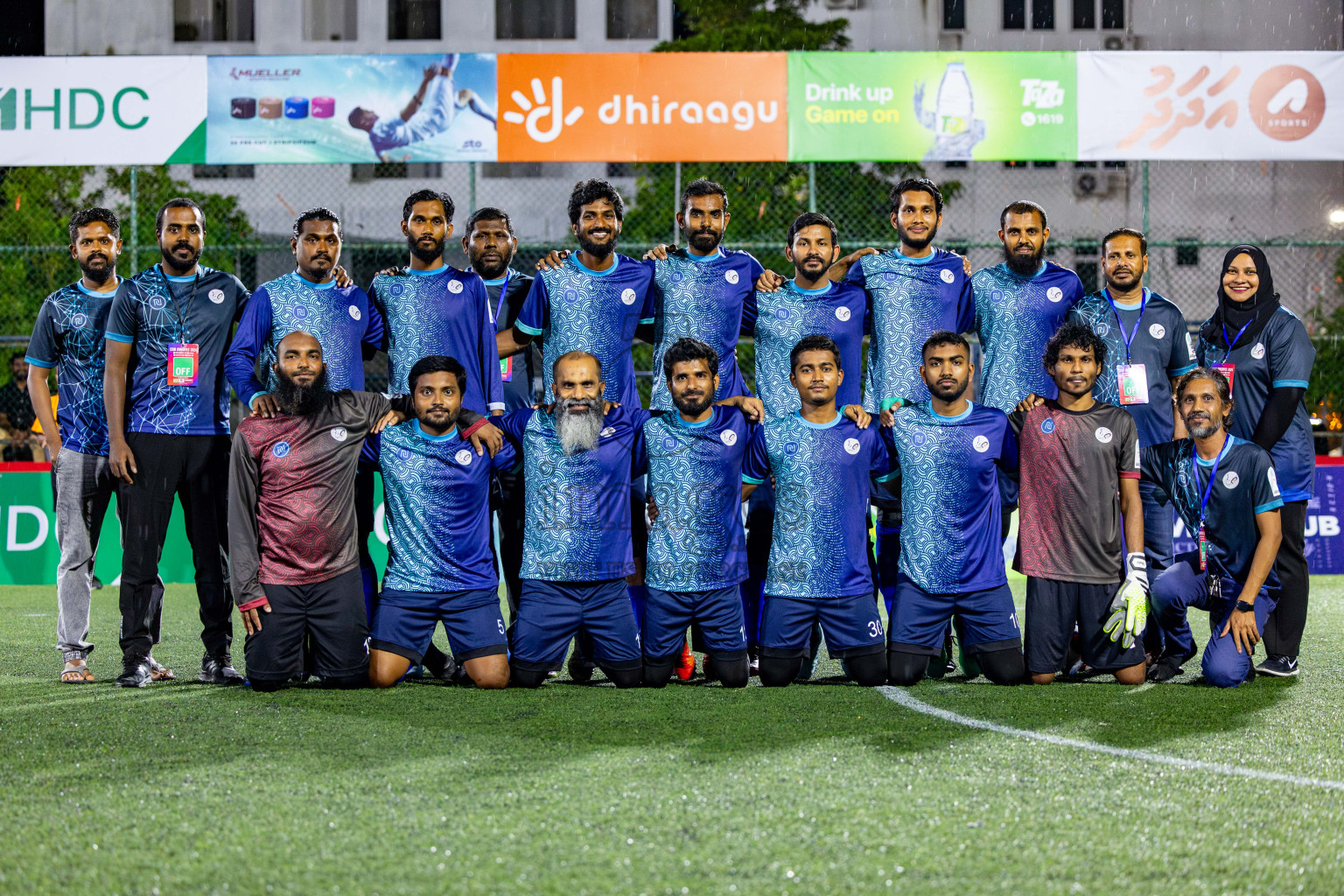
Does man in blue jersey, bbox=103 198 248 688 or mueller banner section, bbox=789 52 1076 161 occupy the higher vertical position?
mueller banner section, bbox=789 52 1076 161

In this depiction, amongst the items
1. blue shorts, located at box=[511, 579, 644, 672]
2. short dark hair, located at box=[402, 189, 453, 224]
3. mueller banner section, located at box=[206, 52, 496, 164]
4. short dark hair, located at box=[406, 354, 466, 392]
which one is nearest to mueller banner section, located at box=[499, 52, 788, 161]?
mueller banner section, located at box=[206, 52, 496, 164]

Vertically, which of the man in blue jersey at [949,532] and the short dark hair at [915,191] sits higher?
the short dark hair at [915,191]

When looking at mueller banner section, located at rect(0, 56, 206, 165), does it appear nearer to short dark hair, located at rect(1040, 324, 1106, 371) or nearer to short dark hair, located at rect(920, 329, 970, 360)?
short dark hair, located at rect(920, 329, 970, 360)

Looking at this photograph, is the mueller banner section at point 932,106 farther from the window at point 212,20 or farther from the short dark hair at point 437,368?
the window at point 212,20

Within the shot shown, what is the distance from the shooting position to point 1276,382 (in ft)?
19.0

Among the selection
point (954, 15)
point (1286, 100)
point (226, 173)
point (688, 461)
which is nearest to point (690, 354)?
point (688, 461)

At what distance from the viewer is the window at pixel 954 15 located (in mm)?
27438

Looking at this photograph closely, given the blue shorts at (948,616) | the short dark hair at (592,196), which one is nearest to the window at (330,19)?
the short dark hair at (592,196)

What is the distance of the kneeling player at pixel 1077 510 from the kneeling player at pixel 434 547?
2205 millimetres

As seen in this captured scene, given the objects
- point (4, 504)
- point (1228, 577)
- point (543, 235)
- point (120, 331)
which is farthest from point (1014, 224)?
point (543, 235)

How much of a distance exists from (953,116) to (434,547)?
7.86m

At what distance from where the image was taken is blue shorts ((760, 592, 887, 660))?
17.3ft

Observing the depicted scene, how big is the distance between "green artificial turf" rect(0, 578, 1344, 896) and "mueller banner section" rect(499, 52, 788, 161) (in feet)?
23.5

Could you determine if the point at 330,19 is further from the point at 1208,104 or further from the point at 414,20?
the point at 1208,104
